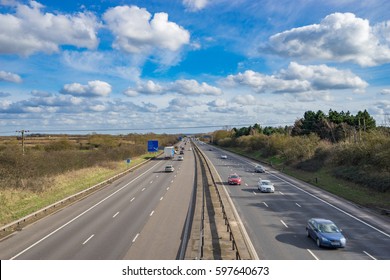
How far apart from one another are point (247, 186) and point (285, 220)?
18422 mm

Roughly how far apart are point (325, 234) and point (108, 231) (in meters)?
12.1

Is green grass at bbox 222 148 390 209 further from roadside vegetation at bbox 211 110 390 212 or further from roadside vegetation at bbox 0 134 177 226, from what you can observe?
roadside vegetation at bbox 0 134 177 226

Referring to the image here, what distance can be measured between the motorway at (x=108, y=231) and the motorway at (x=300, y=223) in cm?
465

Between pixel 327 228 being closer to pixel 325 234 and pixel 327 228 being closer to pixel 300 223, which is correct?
pixel 325 234

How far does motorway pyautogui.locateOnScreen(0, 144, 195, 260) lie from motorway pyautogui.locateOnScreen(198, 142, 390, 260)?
465cm

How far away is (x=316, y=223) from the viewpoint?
786 inches

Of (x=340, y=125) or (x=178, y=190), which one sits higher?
(x=340, y=125)

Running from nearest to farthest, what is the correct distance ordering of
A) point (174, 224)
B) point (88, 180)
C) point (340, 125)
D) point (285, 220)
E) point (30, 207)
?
1. point (174, 224)
2. point (285, 220)
3. point (30, 207)
4. point (88, 180)
5. point (340, 125)

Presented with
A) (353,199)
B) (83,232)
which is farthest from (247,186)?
(83,232)

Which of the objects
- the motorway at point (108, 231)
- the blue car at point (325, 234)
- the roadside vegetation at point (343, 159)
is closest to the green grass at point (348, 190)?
the roadside vegetation at point (343, 159)

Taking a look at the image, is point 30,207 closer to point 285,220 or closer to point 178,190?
point 178,190

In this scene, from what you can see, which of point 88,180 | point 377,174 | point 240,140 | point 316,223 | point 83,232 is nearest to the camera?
point 316,223

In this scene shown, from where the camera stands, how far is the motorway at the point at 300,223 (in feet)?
58.6

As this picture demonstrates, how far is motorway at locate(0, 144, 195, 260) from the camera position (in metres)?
17.5
